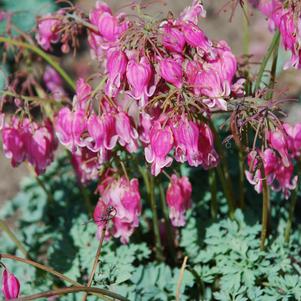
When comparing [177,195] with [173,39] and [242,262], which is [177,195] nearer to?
[242,262]

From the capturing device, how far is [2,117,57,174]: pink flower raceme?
8.35ft

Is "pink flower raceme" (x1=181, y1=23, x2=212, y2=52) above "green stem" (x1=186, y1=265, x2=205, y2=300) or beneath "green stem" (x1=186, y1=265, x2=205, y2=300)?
above

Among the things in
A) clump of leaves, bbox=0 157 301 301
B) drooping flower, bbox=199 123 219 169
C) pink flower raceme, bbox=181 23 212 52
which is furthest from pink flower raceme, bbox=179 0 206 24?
clump of leaves, bbox=0 157 301 301

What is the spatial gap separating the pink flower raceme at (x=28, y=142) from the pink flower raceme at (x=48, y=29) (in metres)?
0.35

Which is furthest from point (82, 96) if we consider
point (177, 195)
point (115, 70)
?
point (177, 195)

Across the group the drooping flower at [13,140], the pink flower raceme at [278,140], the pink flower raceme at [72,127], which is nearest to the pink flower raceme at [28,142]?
the drooping flower at [13,140]

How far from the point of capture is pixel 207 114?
2248 millimetres

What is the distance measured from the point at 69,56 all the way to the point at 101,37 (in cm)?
314

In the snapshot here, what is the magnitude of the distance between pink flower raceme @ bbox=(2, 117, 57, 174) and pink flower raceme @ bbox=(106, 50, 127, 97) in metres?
0.52

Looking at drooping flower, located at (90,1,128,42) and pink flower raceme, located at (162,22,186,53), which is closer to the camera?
pink flower raceme, located at (162,22,186,53)

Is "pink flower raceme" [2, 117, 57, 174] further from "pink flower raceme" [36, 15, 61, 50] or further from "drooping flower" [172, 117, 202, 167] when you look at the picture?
"drooping flower" [172, 117, 202, 167]

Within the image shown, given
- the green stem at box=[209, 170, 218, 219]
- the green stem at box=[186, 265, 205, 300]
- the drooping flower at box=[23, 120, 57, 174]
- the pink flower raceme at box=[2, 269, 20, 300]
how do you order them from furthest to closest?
the green stem at box=[209, 170, 218, 219] < the green stem at box=[186, 265, 205, 300] < the drooping flower at box=[23, 120, 57, 174] < the pink flower raceme at box=[2, 269, 20, 300]

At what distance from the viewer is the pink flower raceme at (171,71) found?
2074 mm

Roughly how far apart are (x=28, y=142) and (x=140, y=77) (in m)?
0.71
